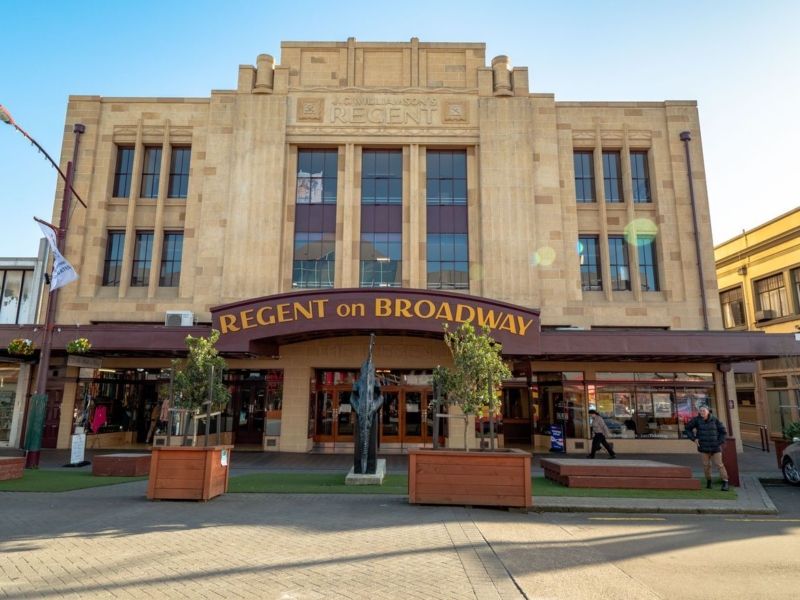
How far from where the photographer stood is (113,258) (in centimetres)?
2381

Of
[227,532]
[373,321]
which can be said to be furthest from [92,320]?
[227,532]

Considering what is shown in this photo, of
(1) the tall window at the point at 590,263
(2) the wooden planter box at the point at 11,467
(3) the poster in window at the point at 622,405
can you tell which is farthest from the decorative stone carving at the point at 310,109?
(3) the poster in window at the point at 622,405

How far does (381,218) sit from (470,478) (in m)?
15.2

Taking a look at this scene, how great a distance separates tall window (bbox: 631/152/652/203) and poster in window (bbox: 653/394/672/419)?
895 centimetres

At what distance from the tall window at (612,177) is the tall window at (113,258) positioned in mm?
22296

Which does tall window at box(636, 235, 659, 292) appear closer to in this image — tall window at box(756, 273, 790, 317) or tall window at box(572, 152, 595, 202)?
tall window at box(572, 152, 595, 202)

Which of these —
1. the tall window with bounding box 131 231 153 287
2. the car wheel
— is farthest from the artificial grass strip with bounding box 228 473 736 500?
the tall window with bounding box 131 231 153 287

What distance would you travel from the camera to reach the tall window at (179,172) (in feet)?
79.7

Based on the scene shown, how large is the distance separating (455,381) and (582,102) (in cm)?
1836

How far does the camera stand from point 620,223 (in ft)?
78.7

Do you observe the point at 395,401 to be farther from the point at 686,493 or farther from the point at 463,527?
the point at 463,527

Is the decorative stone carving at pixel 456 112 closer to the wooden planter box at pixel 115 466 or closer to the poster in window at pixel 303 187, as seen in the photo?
the poster in window at pixel 303 187

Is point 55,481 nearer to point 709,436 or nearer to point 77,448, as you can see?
point 77,448

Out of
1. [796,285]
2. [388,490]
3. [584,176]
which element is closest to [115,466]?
[388,490]
